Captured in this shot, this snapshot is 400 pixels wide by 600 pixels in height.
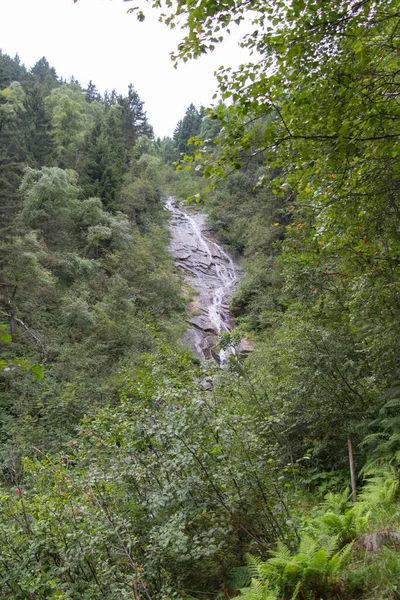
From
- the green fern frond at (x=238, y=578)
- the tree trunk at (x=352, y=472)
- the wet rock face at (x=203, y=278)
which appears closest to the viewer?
the green fern frond at (x=238, y=578)

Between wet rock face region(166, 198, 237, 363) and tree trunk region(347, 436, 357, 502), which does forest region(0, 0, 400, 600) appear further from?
wet rock face region(166, 198, 237, 363)

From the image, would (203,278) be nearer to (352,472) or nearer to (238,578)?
(352,472)

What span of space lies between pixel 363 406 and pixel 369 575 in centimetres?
424

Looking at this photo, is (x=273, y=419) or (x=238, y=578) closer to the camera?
(x=238, y=578)

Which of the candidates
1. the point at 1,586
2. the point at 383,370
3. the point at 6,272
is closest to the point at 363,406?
the point at 383,370

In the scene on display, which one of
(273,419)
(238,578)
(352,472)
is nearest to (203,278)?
(352,472)

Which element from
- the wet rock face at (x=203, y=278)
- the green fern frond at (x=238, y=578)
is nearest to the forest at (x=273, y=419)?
the green fern frond at (x=238, y=578)

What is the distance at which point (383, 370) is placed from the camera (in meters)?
6.60

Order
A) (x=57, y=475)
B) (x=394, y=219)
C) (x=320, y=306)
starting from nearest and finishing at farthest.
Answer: (x=57, y=475)
(x=394, y=219)
(x=320, y=306)

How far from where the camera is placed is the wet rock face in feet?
66.1

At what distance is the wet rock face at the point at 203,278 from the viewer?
20145mm

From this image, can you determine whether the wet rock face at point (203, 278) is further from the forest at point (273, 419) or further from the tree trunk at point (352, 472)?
the tree trunk at point (352, 472)

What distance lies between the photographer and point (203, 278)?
2752 centimetres

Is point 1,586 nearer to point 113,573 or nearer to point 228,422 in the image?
point 113,573
